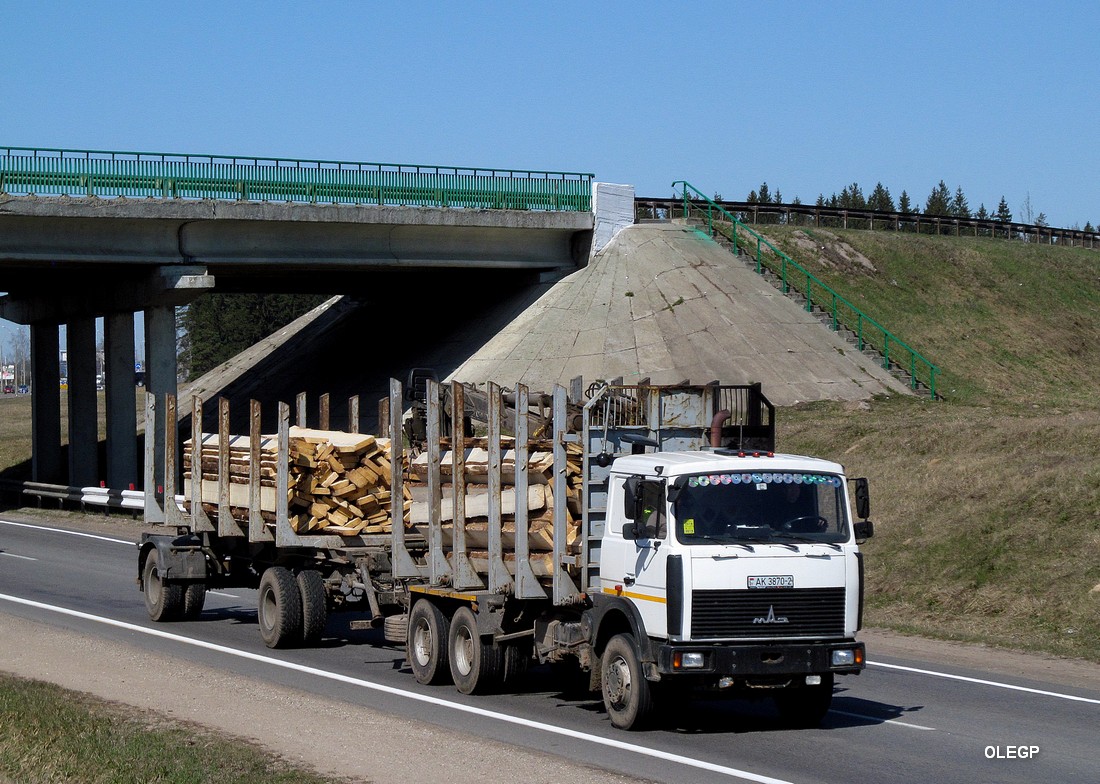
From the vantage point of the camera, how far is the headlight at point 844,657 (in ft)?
36.9

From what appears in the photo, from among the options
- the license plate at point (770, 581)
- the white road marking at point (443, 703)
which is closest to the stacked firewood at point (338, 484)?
the white road marking at point (443, 703)

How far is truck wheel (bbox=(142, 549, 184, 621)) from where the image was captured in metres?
18.8

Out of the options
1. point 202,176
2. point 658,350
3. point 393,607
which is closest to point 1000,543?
point 393,607

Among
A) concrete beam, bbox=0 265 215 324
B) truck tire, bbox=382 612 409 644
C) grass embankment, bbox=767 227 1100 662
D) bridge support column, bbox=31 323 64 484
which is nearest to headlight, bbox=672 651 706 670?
truck tire, bbox=382 612 409 644

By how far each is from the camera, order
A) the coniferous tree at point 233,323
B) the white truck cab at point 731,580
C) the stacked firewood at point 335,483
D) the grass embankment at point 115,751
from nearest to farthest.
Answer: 1. the grass embankment at point 115,751
2. the white truck cab at point 731,580
3. the stacked firewood at point 335,483
4. the coniferous tree at point 233,323

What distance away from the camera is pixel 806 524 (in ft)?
38.1

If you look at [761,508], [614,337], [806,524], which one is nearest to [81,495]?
[614,337]

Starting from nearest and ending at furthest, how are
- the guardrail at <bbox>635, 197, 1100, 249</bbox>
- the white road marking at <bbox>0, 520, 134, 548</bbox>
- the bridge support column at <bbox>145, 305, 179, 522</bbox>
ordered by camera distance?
1. the white road marking at <bbox>0, 520, 134, 548</bbox>
2. the bridge support column at <bbox>145, 305, 179, 522</bbox>
3. the guardrail at <bbox>635, 197, 1100, 249</bbox>

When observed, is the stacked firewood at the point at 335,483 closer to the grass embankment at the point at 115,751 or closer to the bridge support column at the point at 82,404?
the grass embankment at the point at 115,751

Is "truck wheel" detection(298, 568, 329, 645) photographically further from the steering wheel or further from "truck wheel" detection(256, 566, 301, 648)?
the steering wheel

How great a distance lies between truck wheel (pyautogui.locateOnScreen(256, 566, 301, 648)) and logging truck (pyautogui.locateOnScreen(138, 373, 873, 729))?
0.03 metres

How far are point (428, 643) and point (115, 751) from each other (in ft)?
14.9

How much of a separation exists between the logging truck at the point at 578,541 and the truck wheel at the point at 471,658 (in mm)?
22

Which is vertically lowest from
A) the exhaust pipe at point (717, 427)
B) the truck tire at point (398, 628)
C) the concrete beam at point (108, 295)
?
the truck tire at point (398, 628)
